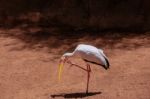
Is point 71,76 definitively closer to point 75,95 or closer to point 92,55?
point 75,95

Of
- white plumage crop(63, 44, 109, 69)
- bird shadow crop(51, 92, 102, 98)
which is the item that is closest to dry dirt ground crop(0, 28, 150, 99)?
bird shadow crop(51, 92, 102, 98)

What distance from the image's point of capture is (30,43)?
36.2 ft

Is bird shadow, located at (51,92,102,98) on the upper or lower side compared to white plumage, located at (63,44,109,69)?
lower

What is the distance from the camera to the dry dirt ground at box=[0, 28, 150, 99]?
7.38 m

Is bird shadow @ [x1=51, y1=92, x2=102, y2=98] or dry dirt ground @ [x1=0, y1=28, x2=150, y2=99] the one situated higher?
dry dirt ground @ [x1=0, y1=28, x2=150, y2=99]

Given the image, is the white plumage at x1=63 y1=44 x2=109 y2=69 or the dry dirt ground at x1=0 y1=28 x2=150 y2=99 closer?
the white plumage at x1=63 y1=44 x2=109 y2=69

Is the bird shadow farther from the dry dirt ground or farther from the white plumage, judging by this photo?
the white plumage

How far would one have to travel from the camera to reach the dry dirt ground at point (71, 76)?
291 inches

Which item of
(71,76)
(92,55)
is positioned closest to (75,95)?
(92,55)

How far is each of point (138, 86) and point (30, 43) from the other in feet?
13.7

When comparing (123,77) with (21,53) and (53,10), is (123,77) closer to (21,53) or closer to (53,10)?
(21,53)

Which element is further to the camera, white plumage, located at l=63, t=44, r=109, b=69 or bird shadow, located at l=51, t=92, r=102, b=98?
bird shadow, located at l=51, t=92, r=102, b=98

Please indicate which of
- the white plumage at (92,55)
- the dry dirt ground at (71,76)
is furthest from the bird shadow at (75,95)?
the white plumage at (92,55)

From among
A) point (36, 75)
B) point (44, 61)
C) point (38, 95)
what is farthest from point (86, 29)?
point (38, 95)
